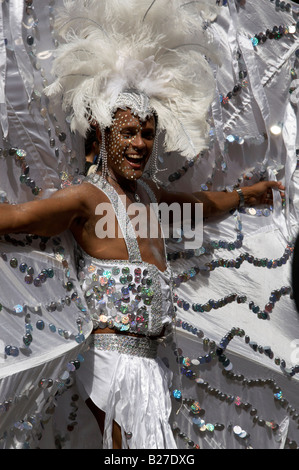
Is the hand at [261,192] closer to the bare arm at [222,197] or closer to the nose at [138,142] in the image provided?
the bare arm at [222,197]

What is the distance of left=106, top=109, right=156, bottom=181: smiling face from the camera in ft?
9.88

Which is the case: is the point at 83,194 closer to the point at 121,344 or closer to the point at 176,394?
the point at 121,344

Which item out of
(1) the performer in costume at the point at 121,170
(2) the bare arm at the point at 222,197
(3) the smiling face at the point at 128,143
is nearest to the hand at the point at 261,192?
(2) the bare arm at the point at 222,197

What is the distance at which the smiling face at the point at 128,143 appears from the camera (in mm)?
3012

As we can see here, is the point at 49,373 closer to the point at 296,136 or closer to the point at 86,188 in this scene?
the point at 86,188

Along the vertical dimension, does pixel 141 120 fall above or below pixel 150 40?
below

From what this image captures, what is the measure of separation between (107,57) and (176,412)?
1411mm

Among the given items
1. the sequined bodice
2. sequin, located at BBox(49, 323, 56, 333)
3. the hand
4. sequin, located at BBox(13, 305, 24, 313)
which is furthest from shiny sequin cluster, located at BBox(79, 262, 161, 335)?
the hand

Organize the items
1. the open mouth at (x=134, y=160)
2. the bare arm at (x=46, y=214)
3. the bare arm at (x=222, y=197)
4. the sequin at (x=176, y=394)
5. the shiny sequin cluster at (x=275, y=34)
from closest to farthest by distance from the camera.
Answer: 1. the bare arm at (x=46, y=214)
2. the open mouth at (x=134, y=160)
3. the sequin at (x=176, y=394)
4. the bare arm at (x=222, y=197)
5. the shiny sequin cluster at (x=275, y=34)

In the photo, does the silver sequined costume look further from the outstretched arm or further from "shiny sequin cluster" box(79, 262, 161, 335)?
the outstretched arm

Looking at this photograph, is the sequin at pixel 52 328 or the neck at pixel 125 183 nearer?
the sequin at pixel 52 328

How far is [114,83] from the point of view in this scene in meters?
3.02
